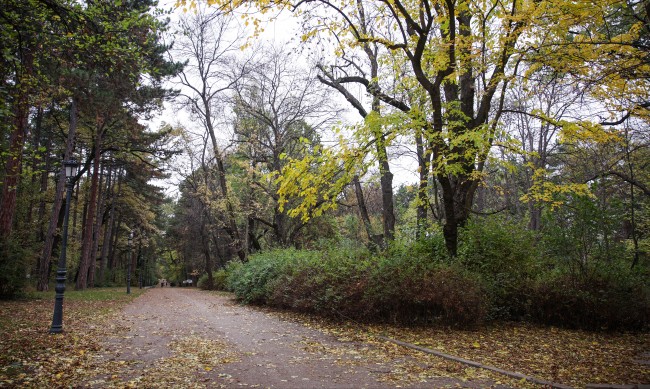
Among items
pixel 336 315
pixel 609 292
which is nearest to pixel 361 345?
pixel 336 315

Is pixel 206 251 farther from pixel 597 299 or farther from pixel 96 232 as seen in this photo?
pixel 597 299

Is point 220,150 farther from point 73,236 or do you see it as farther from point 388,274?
point 388,274

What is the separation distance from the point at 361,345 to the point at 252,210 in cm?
1538

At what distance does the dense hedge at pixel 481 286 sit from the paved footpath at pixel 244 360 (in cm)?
151

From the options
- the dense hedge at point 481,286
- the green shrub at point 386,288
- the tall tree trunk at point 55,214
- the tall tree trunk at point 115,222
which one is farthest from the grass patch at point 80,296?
the dense hedge at point 481,286

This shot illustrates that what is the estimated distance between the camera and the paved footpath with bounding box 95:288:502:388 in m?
4.62

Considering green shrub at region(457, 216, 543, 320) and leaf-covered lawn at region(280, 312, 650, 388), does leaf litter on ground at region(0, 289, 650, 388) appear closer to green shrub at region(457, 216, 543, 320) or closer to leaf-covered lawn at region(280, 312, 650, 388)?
leaf-covered lawn at region(280, 312, 650, 388)

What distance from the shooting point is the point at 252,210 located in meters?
21.4

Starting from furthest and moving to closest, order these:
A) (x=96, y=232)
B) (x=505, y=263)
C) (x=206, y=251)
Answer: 1. (x=206, y=251)
2. (x=96, y=232)
3. (x=505, y=263)

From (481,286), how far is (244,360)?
196 inches

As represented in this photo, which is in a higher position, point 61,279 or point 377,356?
point 61,279

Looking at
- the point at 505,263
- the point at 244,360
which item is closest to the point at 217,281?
the point at 505,263

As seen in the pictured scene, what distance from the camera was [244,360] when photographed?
577cm

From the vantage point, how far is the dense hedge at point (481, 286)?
25.8 ft
